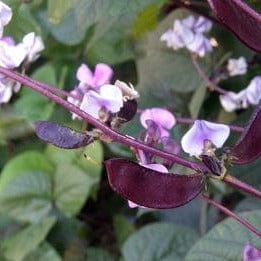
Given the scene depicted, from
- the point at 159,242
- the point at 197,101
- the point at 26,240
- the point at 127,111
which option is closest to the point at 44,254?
the point at 26,240

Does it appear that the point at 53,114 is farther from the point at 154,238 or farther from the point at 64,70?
the point at 154,238

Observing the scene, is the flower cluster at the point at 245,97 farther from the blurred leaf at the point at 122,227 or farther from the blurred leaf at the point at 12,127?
the blurred leaf at the point at 12,127

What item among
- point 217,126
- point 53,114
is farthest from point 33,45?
point 53,114

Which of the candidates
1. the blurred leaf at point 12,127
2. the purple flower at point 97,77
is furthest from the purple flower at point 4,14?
the blurred leaf at point 12,127

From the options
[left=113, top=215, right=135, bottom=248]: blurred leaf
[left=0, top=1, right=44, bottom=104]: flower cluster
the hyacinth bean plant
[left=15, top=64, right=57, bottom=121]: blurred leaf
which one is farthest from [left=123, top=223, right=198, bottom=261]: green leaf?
[left=0, top=1, right=44, bottom=104]: flower cluster

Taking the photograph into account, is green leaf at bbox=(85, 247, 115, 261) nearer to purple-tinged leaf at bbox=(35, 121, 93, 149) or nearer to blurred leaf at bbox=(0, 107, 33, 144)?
blurred leaf at bbox=(0, 107, 33, 144)

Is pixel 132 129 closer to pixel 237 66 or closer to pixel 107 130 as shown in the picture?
pixel 237 66
